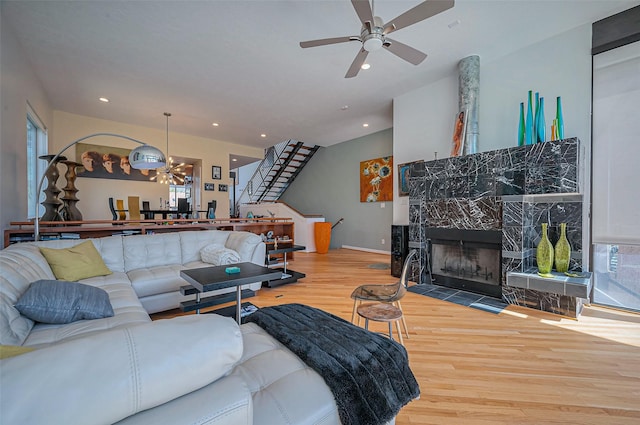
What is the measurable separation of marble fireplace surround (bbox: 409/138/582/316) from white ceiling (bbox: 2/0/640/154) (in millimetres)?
1476

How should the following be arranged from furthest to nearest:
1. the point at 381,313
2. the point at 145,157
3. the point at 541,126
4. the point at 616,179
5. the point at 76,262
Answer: the point at 541,126, the point at 616,179, the point at 145,157, the point at 76,262, the point at 381,313

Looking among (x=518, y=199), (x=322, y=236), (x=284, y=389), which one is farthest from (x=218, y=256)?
(x=322, y=236)

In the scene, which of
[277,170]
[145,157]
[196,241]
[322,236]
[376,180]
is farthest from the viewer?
[277,170]

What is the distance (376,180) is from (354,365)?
641 cm

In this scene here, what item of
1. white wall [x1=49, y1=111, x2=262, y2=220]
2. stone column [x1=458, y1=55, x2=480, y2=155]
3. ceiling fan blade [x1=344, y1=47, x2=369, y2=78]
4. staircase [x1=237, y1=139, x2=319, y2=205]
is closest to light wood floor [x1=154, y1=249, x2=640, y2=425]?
stone column [x1=458, y1=55, x2=480, y2=155]

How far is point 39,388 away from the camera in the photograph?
53cm

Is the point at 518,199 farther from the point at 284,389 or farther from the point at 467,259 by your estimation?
the point at 284,389

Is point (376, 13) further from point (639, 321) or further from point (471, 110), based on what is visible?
point (639, 321)

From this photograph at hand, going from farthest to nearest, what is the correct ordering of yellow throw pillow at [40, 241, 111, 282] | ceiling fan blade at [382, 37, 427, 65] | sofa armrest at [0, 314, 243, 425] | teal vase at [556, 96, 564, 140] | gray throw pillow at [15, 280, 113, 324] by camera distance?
teal vase at [556, 96, 564, 140], ceiling fan blade at [382, 37, 427, 65], yellow throw pillow at [40, 241, 111, 282], gray throw pillow at [15, 280, 113, 324], sofa armrest at [0, 314, 243, 425]

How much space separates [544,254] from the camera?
3104mm

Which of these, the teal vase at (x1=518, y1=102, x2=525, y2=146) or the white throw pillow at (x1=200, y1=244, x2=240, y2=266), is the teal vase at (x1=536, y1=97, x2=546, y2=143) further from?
the white throw pillow at (x1=200, y1=244, x2=240, y2=266)

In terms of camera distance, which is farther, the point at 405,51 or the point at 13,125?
the point at 13,125

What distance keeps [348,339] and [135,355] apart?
905 mm

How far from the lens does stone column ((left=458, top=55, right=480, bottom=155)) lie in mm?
3816
